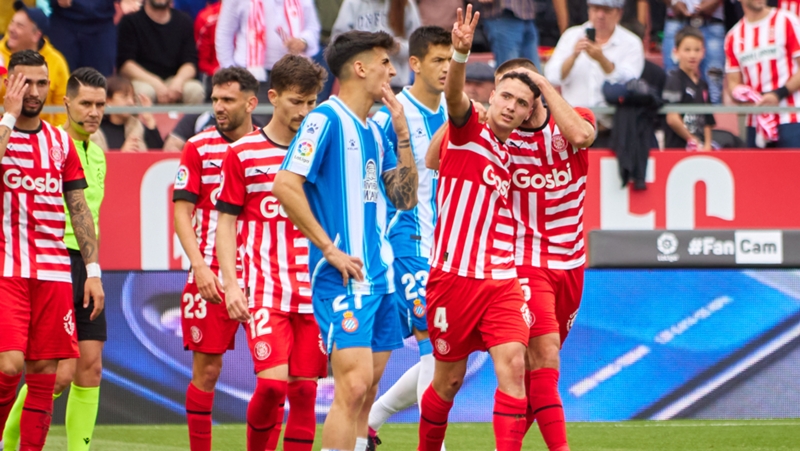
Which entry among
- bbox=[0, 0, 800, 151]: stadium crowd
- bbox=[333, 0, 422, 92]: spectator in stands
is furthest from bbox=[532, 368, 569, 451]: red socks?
bbox=[333, 0, 422, 92]: spectator in stands

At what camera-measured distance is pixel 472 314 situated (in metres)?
5.57

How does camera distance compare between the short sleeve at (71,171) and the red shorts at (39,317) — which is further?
the short sleeve at (71,171)

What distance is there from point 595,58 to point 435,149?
4366 mm

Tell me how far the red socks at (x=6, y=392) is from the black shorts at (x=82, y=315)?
91cm

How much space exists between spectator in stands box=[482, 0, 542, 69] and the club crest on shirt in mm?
5490

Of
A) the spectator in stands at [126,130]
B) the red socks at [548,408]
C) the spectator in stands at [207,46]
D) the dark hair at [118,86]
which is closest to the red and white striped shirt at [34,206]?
the red socks at [548,408]

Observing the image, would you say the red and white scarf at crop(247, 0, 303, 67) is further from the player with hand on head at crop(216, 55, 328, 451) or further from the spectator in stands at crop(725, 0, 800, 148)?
the player with hand on head at crop(216, 55, 328, 451)

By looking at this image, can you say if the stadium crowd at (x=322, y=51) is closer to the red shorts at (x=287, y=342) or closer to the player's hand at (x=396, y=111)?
the red shorts at (x=287, y=342)

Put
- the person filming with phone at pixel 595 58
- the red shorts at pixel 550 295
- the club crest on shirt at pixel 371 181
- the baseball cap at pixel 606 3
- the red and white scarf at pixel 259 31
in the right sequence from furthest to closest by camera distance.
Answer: the red and white scarf at pixel 259 31 → the baseball cap at pixel 606 3 → the person filming with phone at pixel 595 58 → the red shorts at pixel 550 295 → the club crest on shirt at pixel 371 181

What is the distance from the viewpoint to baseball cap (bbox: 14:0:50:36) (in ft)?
32.1

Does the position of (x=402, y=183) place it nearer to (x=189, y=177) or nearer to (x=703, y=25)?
(x=189, y=177)

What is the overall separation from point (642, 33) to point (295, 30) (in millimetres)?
3458

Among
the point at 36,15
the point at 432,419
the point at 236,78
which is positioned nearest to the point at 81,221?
the point at 236,78

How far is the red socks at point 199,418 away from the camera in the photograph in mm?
6492
